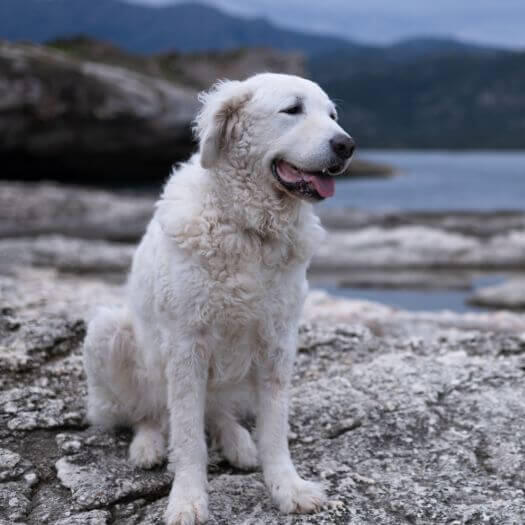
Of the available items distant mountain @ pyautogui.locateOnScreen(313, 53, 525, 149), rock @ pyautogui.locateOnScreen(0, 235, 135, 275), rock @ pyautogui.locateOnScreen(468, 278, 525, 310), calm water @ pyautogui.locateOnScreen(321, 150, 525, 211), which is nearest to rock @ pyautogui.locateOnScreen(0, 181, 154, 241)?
rock @ pyautogui.locateOnScreen(0, 235, 135, 275)

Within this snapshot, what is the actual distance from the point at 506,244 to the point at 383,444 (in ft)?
49.6

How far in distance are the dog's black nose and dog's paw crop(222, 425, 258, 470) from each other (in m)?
Answer: 1.84

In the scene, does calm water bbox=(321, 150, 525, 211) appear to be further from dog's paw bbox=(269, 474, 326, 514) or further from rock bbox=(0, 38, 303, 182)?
dog's paw bbox=(269, 474, 326, 514)

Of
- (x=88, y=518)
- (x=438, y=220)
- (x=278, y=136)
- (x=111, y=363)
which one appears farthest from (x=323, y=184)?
(x=438, y=220)

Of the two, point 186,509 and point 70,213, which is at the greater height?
point 186,509

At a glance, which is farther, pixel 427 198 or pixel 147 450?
pixel 427 198

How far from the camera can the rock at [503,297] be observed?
13570 mm

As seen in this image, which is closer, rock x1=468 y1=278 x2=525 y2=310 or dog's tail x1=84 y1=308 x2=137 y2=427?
dog's tail x1=84 y1=308 x2=137 y2=427

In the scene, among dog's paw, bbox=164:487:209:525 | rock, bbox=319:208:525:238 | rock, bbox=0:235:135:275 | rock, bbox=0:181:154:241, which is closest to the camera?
dog's paw, bbox=164:487:209:525

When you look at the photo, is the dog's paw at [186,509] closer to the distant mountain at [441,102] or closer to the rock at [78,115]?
the rock at [78,115]

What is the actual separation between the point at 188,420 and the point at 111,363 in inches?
31.9

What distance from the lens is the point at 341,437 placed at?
488 centimetres

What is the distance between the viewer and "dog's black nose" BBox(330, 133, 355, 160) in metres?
3.81

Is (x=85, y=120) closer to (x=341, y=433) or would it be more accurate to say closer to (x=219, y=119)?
(x=341, y=433)
